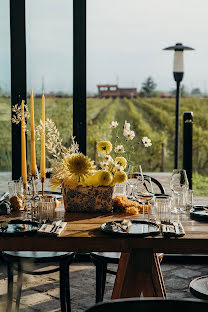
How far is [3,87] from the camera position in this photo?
3.68m

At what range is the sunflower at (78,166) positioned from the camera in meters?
2.28

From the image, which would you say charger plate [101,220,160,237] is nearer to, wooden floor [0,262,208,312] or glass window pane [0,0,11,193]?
wooden floor [0,262,208,312]

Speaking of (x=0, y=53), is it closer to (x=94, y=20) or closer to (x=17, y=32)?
(x=17, y=32)

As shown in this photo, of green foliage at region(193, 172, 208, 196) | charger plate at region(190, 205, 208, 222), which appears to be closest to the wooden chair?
charger plate at region(190, 205, 208, 222)

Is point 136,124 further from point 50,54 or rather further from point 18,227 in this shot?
point 18,227

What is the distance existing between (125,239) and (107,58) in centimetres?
224

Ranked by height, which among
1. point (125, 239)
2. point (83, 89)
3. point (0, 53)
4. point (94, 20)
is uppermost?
point (94, 20)

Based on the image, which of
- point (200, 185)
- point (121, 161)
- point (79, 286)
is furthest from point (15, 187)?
point (200, 185)

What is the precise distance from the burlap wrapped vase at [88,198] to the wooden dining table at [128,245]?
137 mm

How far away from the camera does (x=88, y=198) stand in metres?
2.37

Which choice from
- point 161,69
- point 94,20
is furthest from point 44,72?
point 161,69

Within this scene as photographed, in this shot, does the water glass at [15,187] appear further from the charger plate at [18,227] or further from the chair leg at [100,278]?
the chair leg at [100,278]

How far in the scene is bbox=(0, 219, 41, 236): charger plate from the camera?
1.97 m

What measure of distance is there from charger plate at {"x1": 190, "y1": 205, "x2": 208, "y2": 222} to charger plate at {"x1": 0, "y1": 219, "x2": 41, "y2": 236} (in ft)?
2.41
